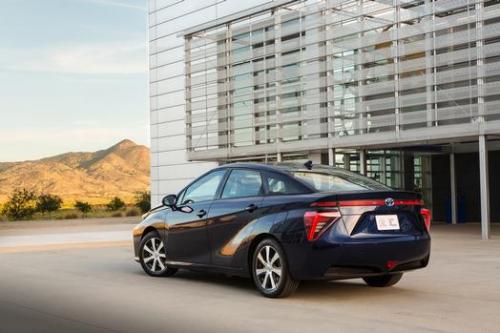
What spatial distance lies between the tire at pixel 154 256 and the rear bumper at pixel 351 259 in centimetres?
299

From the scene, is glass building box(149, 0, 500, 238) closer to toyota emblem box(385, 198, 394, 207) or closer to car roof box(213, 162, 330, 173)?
car roof box(213, 162, 330, 173)

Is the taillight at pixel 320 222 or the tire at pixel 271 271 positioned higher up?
the taillight at pixel 320 222

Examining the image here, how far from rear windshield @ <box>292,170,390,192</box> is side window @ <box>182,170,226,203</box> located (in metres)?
1.41

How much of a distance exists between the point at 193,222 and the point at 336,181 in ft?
6.92

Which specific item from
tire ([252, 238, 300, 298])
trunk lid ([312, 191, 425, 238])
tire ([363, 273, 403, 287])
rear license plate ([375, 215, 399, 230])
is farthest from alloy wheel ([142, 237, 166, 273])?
rear license plate ([375, 215, 399, 230])

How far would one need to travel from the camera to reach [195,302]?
866 cm

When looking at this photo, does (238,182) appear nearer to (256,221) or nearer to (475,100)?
(256,221)

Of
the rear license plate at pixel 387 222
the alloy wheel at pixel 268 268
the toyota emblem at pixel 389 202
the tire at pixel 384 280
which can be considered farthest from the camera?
the tire at pixel 384 280

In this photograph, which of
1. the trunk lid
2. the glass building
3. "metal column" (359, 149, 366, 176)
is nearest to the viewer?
the trunk lid

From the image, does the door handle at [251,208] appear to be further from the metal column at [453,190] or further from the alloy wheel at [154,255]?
the metal column at [453,190]

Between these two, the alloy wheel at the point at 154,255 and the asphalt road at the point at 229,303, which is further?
the alloy wheel at the point at 154,255

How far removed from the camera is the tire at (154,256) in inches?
432

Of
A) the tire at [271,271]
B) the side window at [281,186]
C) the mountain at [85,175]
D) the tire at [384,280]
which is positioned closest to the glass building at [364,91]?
the tire at [384,280]

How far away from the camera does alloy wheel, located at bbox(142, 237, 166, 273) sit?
36.0 ft
